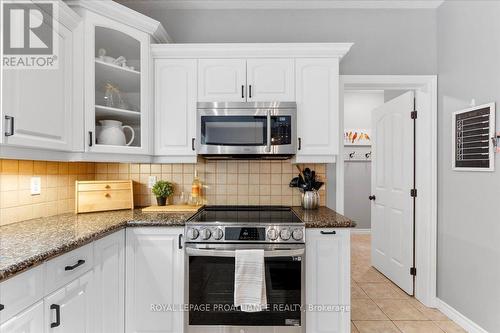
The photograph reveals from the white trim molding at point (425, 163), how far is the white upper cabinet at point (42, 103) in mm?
2151

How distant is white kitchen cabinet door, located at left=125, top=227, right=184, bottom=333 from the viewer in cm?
200

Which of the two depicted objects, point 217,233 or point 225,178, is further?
point 225,178

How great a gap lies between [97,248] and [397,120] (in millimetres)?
3020

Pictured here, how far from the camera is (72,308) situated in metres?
1.45

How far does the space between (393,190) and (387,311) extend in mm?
1223

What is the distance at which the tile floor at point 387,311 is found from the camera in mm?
2336

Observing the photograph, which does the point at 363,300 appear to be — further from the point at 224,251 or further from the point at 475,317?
the point at 224,251

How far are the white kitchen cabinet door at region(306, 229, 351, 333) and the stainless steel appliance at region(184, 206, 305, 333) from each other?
0.09 metres

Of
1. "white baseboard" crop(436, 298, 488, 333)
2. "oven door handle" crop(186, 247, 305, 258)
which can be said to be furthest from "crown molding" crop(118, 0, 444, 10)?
"white baseboard" crop(436, 298, 488, 333)

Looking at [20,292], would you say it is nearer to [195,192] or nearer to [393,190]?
[195,192]

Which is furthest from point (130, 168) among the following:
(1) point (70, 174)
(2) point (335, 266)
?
(2) point (335, 266)

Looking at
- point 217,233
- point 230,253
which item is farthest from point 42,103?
point 230,253

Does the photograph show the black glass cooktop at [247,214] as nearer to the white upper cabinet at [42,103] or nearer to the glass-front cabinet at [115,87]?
the glass-front cabinet at [115,87]

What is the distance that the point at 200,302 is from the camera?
1976mm
